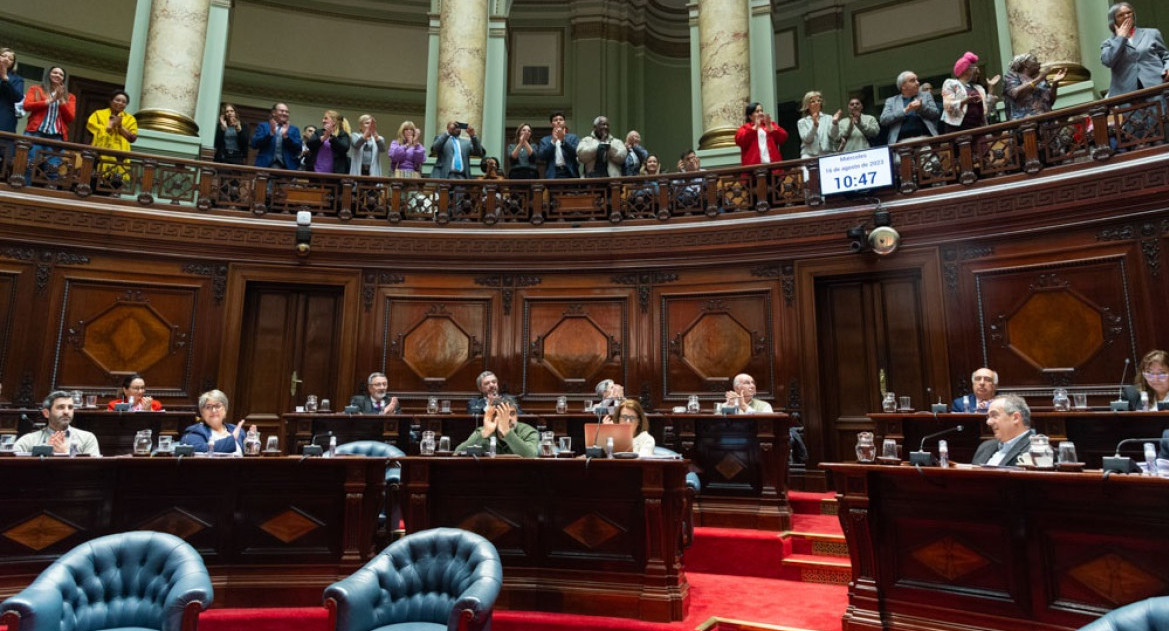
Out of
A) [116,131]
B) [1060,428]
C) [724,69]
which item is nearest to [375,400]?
[116,131]

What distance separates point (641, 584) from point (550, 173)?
21.0 ft

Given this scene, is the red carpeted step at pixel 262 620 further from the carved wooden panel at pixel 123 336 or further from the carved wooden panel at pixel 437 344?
the carved wooden panel at pixel 123 336

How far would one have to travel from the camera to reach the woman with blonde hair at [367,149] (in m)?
10.0

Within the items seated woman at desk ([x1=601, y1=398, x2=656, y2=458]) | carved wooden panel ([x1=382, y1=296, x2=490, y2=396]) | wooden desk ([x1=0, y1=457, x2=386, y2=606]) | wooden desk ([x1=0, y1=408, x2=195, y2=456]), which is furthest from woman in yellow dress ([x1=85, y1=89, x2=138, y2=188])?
seated woman at desk ([x1=601, y1=398, x2=656, y2=458])

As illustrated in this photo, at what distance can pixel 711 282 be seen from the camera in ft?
30.4

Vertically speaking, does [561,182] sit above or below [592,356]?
above

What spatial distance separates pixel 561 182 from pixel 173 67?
17.8ft

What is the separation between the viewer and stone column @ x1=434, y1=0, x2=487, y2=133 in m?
11.2

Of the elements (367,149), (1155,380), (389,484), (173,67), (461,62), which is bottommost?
(389,484)

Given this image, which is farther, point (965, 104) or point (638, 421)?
point (965, 104)

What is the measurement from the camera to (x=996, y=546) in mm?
4000

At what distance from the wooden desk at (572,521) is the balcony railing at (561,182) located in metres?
5.05

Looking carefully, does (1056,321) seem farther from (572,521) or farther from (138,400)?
(138,400)

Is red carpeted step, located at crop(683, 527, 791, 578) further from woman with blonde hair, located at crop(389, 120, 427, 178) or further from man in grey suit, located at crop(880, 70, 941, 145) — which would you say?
woman with blonde hair, located at crop(389, 120, 427, 178)
